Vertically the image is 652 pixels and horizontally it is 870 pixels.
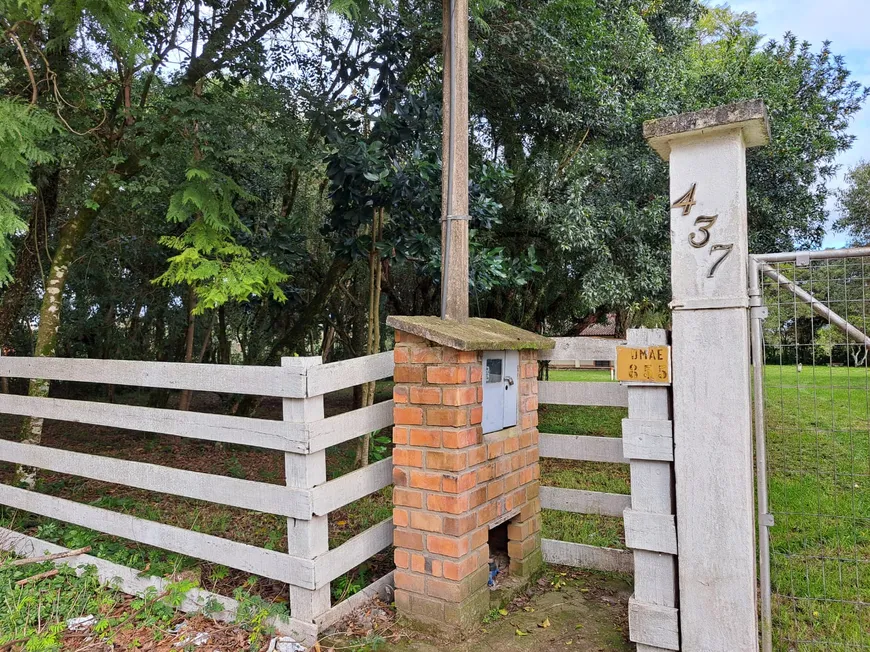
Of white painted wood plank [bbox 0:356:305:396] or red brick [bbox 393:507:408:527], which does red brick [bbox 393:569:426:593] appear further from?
white painted wood plank [bbox 0:356:305:396]

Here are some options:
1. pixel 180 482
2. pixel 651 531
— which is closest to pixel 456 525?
pixel 651 531

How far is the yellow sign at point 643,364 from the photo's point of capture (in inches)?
93.7

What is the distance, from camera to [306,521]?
2.48m

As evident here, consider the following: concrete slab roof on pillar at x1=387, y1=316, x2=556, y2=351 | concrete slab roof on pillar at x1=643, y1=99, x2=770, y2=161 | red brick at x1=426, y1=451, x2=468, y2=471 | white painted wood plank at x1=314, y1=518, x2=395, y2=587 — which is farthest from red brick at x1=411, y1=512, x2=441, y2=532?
concrete slab roof on pillar at x1=643, y1=99, x2=770, y2=161

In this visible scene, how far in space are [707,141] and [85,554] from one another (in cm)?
396

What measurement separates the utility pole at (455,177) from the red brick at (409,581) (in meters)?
1.31

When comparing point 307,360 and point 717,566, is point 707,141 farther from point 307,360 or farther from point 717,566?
point 307,360

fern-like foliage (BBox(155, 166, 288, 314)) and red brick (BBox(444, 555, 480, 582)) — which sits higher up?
fern-like foliage (BBox(155, 166, 288, 314))

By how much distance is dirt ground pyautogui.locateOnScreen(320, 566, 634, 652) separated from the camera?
2520 millimetres

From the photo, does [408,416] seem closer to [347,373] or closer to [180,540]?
[347,373]


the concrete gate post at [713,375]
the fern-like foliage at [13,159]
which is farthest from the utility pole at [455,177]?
the fern-like foliage at [13,159]

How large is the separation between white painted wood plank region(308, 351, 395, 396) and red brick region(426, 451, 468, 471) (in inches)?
19.2

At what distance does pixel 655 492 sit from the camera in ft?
7.92

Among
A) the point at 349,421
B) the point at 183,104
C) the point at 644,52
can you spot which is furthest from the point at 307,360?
the point at 644,52
